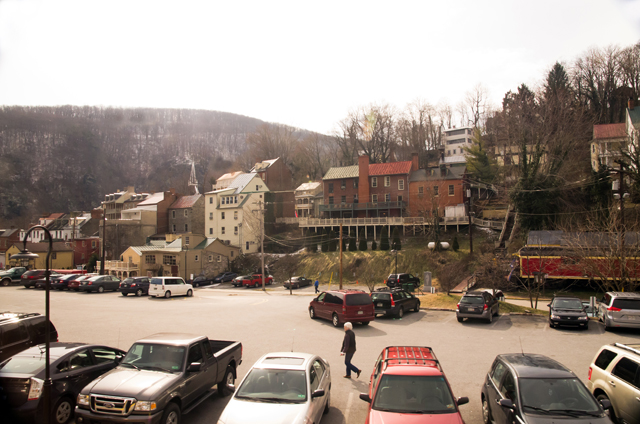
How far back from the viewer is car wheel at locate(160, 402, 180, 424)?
299 inches

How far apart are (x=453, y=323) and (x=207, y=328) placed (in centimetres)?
1222

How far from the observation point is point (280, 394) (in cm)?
743

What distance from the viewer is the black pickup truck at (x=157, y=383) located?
24.1 feet

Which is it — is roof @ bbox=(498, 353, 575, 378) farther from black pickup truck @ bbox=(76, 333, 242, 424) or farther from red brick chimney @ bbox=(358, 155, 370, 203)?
red brick chimney @ bbox=(358, 155, 370, 203)

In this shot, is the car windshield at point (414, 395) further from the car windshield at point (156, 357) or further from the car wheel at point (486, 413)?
the car windshield at point (156, 357)

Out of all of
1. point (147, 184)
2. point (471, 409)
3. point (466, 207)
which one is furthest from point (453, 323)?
point (147, 184)

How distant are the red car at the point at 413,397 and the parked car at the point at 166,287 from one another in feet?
94.2

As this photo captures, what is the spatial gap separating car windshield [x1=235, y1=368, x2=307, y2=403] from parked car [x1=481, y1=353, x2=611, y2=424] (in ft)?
11.7

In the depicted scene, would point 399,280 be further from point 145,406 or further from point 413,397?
point 145,406

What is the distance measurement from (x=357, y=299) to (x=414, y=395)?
12.8 meters

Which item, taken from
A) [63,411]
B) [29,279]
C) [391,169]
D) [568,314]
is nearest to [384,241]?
[391,169]

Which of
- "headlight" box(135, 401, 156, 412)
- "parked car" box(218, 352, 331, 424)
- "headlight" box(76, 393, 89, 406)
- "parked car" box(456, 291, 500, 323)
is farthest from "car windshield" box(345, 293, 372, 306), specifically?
"headlight" box(76, 393, 89, 406)

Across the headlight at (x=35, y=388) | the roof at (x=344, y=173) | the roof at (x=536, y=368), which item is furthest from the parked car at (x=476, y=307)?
the roof at (x=344, y=173)

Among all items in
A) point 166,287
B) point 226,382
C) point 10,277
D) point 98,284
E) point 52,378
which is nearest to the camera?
point 52,378
